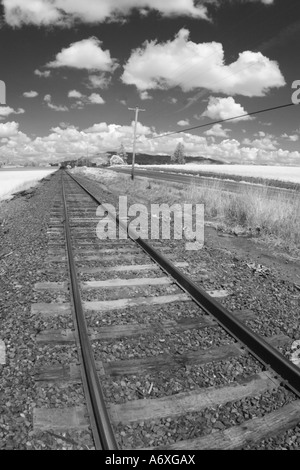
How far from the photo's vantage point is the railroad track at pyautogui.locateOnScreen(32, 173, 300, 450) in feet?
8.49

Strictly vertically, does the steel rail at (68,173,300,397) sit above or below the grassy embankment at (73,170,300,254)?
below

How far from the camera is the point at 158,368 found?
334 cm

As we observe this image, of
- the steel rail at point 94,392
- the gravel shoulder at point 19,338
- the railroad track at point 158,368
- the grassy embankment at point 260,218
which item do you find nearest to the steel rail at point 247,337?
the railroad track at point 158,368

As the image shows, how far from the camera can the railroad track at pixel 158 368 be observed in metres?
2.59

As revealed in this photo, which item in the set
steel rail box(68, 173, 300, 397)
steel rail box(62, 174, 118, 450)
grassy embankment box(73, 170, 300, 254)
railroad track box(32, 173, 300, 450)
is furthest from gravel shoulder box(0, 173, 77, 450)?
grassy embankment box(73, 170, 300, 254)

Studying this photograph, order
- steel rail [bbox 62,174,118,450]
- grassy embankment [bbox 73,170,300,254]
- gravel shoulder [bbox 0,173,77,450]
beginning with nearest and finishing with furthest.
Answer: steel rail [bbox 62,174,118,450] < gravel shoulder [bbox 0,173,77,450] < grassy embankment [bbox 73,170,300,254]

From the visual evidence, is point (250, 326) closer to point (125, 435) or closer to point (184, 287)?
point (184, 287)

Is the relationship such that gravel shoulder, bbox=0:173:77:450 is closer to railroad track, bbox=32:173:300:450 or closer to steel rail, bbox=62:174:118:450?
railroad track, bbox=32:173:300:450

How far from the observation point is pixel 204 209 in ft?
45.1

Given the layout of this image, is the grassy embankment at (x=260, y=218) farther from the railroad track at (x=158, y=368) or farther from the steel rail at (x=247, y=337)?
the railroad track at (x=158, y=368)

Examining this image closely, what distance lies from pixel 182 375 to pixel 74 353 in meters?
1.08

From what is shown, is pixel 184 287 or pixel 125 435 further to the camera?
pixel 184 287

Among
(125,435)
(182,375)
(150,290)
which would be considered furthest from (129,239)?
(125,435)
